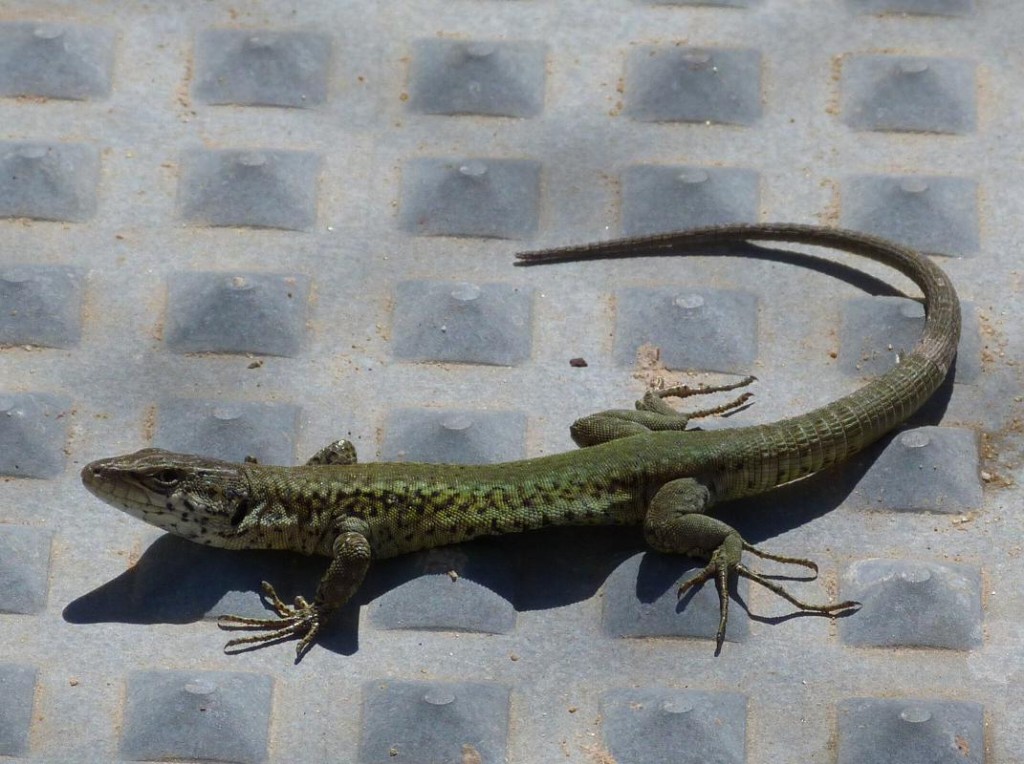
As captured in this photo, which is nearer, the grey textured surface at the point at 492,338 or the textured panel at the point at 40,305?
the grey textured surface at the point at 492,338

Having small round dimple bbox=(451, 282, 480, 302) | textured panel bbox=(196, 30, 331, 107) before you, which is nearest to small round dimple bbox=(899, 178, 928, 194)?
small round dimple bbox=(451, 282, 480, 302)

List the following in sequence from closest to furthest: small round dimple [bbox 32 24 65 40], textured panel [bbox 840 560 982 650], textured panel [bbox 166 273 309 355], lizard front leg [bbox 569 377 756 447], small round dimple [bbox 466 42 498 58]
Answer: textured panel [bbox 840 560 982 650], lizard front leg [bbox 569 377 756 447], textured panel [bbox 166 273 309 355], small round dimple [bbox 466 42 498 58], small round dimple [bbox 32 24 65 40]

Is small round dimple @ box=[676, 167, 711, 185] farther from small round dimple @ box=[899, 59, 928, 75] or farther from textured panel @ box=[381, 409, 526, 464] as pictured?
textured panel @ box=[381, 409, 526, 464]

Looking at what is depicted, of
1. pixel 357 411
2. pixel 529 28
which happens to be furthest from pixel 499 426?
pixel 529 28

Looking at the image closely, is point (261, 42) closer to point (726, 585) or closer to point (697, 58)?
point (697, 58)

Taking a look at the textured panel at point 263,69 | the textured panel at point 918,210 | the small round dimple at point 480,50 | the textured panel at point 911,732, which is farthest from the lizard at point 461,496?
the small round dimple at point 480,50

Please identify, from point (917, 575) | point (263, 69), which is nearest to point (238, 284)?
point (263, 69)

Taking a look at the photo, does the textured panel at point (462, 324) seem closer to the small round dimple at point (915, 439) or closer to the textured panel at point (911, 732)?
the small round dimple at point (915, 439)
